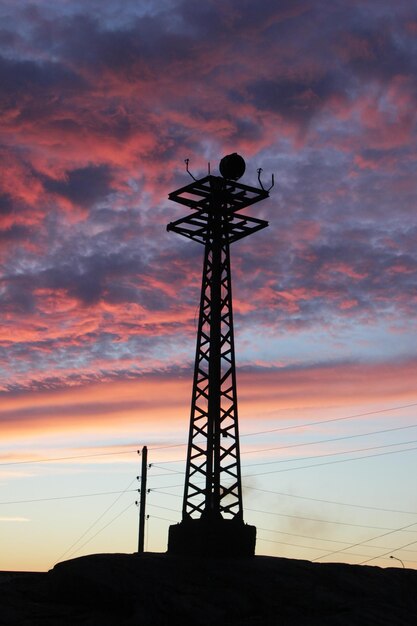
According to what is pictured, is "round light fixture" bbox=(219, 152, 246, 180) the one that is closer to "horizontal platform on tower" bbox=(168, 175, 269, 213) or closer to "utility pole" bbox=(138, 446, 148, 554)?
"horizontal platform on tower" bbox=(168, 175, 269, 213)

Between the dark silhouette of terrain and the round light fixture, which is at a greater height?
the round light fixture

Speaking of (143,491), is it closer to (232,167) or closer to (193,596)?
(232,167)

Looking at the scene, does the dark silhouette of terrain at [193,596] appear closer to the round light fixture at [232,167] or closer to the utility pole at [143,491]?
the round light fixture at [232,167]

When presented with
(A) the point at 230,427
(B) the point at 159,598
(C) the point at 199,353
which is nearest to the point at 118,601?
(B) the point at 159,598

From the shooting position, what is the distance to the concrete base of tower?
30.2 m

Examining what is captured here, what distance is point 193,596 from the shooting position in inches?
995

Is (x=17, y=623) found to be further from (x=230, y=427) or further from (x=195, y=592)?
(x=230, y=427)

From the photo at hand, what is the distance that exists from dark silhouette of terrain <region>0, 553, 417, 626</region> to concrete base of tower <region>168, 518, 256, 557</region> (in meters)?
1.15

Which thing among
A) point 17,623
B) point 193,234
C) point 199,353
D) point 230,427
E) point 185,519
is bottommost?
point 17,623

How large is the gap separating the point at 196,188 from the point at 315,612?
17693mm

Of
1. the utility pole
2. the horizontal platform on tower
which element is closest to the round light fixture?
the horizontal platform on tower

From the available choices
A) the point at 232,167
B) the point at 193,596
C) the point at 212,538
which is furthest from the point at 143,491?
the point at 193,596

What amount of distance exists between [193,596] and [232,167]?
18.2 meters

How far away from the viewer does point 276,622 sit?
80.4 ft
